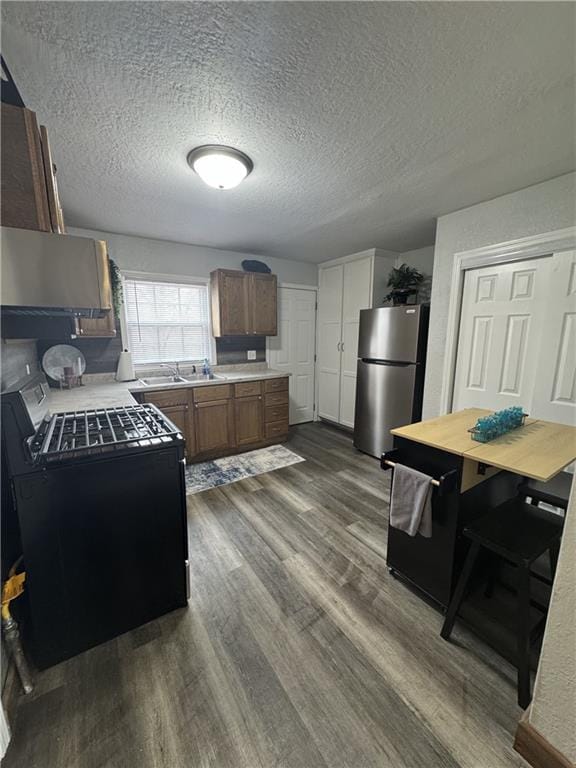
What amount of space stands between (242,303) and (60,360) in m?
2.00

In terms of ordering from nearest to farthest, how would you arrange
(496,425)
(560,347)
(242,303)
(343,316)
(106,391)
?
(496,425), (560,347), (106,391), (242,303), (343,316)

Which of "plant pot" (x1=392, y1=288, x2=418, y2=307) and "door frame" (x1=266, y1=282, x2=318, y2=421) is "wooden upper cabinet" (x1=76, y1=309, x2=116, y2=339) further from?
"plant pot" (x1=392, y1=288, x2=418, y2=307)

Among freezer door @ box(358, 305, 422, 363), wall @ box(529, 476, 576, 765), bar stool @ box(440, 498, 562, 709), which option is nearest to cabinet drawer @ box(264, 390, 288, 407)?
freezer door @ box(358, 305, 422, 363)

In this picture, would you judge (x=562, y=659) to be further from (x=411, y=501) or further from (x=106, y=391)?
(x=106, y=391)

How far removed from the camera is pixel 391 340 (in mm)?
3242

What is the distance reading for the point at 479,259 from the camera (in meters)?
2.50

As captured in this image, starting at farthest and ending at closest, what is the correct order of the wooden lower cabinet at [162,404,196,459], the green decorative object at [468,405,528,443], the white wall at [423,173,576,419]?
1. the wooden lower cabinet at [162,404,196,459]
2. the white wall at [423,173,576,419]
3. the green decorative object at [468,405,528,443]

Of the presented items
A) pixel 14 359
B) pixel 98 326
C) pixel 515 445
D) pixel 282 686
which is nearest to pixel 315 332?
pixel 98 326

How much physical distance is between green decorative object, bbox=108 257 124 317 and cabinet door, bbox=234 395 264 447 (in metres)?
1.58

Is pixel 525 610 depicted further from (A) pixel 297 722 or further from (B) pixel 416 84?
(B) pixel 416 84

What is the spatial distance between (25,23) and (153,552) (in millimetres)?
2130

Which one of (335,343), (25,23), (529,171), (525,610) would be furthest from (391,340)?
(25,23)

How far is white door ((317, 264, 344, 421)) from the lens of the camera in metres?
4.37

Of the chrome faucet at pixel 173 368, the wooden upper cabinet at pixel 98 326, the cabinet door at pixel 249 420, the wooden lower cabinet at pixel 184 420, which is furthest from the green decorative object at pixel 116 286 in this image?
the cabinet door at pixel 249 420
